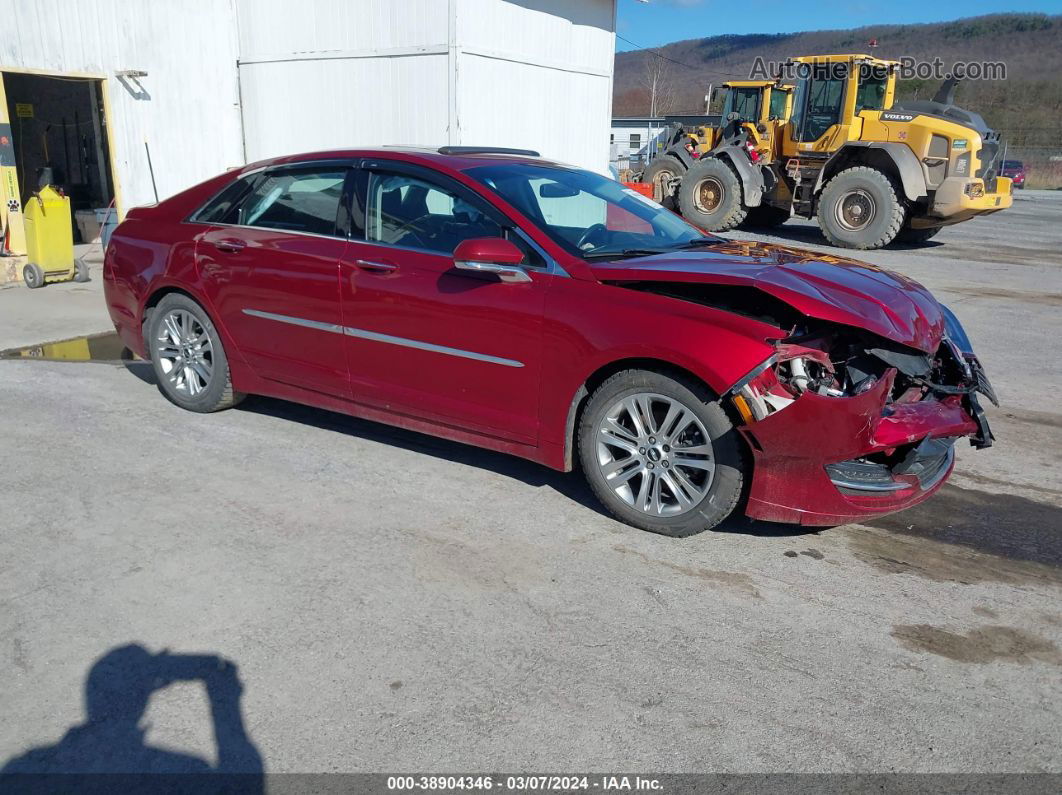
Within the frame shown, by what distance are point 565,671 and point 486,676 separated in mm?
271

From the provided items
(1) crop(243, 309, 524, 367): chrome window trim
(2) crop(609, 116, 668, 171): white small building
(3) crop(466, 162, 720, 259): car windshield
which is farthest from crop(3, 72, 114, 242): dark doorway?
(2) crop(609, 116, 668, 171): white small building

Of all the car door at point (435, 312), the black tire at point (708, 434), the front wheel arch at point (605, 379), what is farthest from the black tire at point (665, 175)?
the black tire at point (708, 434)

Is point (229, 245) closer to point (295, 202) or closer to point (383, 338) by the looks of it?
point (295, 202)

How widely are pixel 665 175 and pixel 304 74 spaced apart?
8.96 metres

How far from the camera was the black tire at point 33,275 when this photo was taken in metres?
10.0

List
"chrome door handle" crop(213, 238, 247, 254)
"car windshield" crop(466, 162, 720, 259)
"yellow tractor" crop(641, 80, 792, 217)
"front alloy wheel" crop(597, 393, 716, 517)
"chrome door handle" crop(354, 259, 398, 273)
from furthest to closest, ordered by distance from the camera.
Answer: "yellow tractor" crop(641, 80, 792, 217)
"chrome door handle" crop(213, 238, 247, 254)
"chrome door handle" crop(354, 259, 398, 273)
"car windshield" crop(466, 162, 720, 259)
"front alloy wheel" crop(597, 393, 716, 517)

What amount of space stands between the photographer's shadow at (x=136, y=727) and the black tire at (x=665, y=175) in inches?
665

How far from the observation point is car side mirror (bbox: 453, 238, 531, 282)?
4.07 m

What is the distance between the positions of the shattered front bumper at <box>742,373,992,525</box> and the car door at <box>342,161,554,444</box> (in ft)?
3.77

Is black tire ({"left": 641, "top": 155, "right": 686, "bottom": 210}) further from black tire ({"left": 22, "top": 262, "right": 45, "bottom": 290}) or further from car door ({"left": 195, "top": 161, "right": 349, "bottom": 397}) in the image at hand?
car door ({"left": 195, "top": 161, "right": 349, "bottom": 397})

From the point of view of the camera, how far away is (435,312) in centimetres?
441

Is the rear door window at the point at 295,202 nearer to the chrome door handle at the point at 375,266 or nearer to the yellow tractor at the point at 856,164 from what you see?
the chrome door handle at the point at 375,266

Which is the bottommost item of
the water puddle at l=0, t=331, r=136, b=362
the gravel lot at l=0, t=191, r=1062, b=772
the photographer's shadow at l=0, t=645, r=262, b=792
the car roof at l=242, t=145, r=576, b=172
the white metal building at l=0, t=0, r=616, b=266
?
the photographer's shadow at l=0, t=645, r=262, b=792

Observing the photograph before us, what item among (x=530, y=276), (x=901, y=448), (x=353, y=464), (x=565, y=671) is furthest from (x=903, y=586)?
(x=353, y=464)
